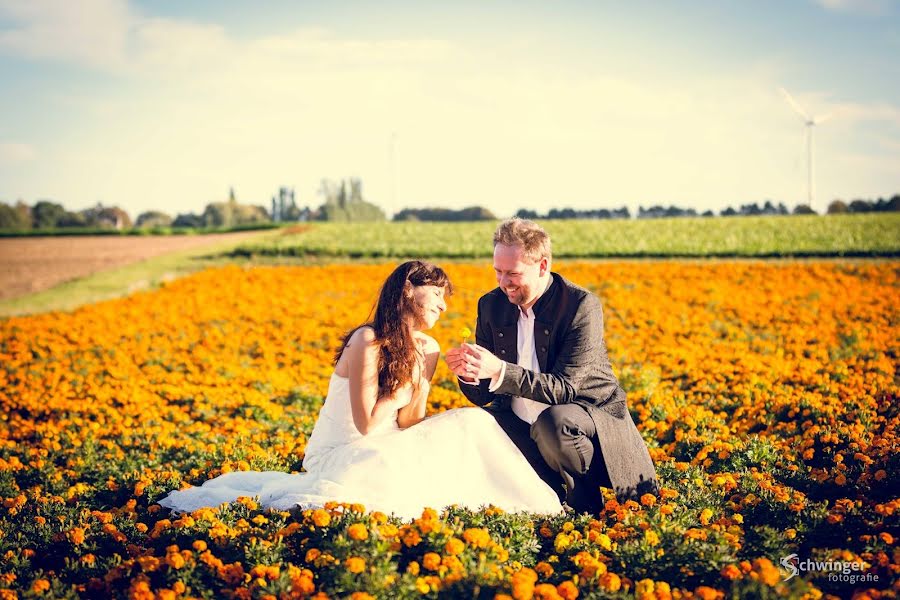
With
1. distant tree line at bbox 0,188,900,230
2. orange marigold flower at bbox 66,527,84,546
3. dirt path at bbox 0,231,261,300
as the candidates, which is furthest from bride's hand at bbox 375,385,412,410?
distant tree line at bbox 0,188,900,230

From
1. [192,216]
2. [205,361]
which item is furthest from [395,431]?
[192,216]

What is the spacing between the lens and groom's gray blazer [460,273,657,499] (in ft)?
17.1

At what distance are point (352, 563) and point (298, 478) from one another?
1462 mm

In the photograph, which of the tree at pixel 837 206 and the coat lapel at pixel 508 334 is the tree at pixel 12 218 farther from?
the coat lapel at pixel 508 334

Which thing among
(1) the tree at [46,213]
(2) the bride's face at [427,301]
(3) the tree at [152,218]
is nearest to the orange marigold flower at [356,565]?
(2) the bride's face at [427,301]

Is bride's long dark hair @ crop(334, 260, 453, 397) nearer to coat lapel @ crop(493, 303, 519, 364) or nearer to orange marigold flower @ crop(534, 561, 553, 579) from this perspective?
coat lapel @ crop(493, 303, 519, 364)

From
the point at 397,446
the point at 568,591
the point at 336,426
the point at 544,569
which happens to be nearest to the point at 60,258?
the point at 336,426

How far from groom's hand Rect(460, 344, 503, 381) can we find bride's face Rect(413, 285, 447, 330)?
45cm

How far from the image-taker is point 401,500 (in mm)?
4809

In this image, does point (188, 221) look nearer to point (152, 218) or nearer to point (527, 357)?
point (152, 218)

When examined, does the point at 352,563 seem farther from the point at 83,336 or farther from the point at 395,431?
the point at 83,336

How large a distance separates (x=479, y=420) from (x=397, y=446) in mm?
572

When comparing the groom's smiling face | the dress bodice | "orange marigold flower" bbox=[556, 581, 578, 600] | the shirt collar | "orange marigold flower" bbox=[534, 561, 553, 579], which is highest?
the groom's smiling face

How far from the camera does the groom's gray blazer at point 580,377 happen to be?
5.21 meters
